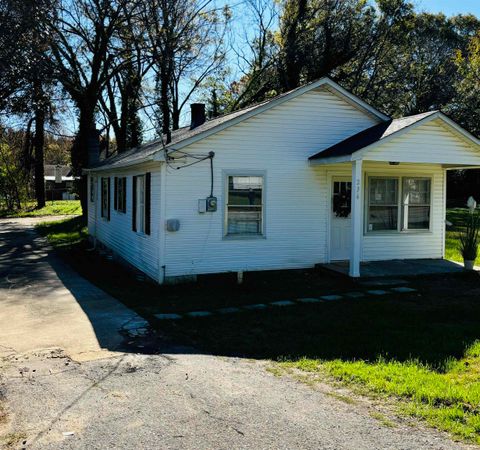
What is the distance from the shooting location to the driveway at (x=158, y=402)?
3.96m

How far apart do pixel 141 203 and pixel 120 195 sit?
266 cm

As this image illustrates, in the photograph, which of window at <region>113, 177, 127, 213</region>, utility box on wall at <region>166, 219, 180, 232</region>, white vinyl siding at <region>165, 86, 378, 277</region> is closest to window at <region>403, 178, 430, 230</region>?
white vinyl siding at <region>165, 86, 378, 277</region>

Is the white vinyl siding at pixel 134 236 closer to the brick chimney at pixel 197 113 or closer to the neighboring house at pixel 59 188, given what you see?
the brick chimney at pixel 197 113

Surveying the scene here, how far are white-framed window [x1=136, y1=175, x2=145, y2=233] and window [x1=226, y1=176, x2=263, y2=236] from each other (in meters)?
2.28

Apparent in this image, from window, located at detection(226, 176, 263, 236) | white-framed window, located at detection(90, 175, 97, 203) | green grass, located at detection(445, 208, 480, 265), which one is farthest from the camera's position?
white-framed window, located at detection(90, 175, 97, 203)

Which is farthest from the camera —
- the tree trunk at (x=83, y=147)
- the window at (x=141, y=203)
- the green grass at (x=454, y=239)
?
the tree trunk at (x=83, y=147)

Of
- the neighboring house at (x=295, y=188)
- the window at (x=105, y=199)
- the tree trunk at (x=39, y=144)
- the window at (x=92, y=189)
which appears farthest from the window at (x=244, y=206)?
the tree trunk at (x=39, y=144)

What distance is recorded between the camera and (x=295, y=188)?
1220 centimetres

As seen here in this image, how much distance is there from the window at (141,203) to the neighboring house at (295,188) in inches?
1.8

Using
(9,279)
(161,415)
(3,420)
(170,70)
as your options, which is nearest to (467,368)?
(161,415)

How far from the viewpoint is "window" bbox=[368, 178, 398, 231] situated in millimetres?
12914

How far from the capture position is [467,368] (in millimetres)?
5668

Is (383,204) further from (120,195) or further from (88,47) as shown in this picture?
(88,47)

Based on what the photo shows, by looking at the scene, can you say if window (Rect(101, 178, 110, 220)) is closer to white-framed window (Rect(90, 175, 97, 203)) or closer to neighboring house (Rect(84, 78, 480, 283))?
white-framed window (Rect(90, 175, 97, 203))
